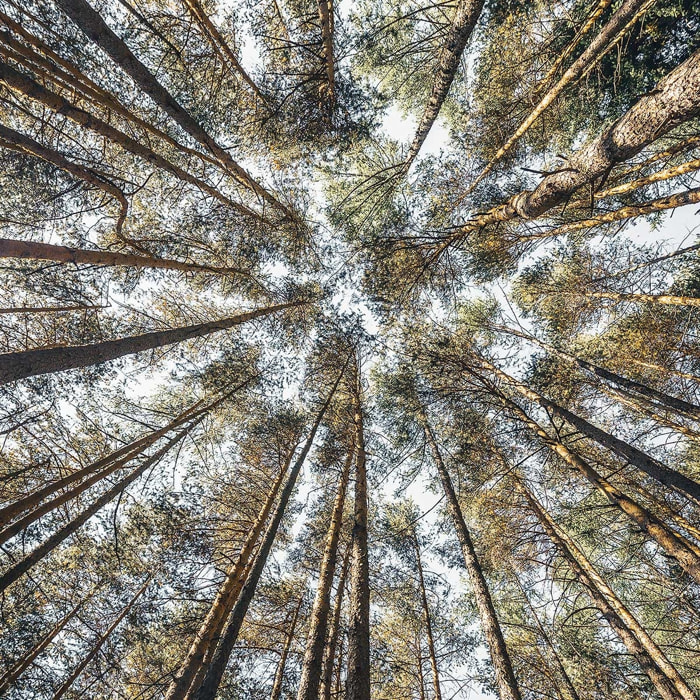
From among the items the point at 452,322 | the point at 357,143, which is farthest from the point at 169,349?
the point at 452,322

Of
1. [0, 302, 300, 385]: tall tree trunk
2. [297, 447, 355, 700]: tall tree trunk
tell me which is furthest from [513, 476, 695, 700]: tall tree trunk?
[0, 302, 300, 385]: tall tree trunk

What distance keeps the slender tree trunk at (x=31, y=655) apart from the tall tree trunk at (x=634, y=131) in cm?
1097

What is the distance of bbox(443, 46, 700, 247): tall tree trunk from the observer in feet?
8.54

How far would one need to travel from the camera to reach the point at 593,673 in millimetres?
8453

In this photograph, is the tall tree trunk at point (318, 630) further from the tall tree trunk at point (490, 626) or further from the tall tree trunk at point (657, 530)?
the tall tree trunk at point (657, 530)

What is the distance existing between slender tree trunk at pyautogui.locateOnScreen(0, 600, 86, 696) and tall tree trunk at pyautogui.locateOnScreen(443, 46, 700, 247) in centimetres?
1097

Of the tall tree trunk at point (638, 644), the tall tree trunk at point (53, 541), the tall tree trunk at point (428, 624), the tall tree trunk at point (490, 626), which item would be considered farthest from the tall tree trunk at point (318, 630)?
the tall tree trunk at point (428, 624)

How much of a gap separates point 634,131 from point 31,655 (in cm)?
1247

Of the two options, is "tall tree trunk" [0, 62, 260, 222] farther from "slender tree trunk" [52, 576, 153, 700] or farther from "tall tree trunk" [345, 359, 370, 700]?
"slender tree trunk" [52, 576, 153, 700]

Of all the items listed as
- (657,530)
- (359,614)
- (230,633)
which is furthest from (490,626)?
(230,633)

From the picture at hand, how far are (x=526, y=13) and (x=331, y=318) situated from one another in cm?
827

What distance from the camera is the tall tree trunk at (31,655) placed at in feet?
18.9

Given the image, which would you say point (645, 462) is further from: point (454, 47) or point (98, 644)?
point (98, 644)

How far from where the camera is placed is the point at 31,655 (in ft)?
21.1
